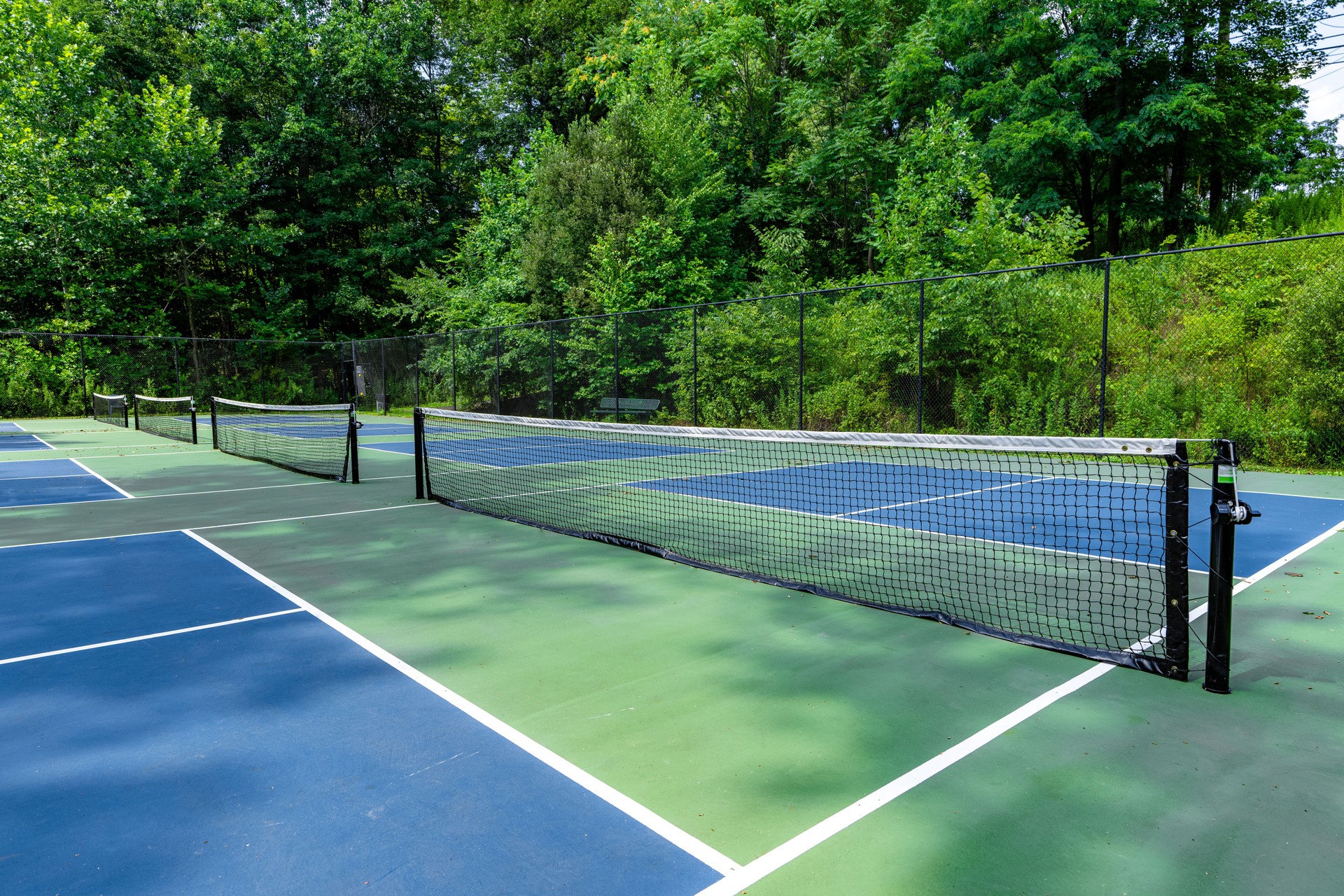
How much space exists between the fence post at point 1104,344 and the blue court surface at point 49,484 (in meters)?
13.2

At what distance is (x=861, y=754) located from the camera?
292cm

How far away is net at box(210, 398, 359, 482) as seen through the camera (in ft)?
35.3

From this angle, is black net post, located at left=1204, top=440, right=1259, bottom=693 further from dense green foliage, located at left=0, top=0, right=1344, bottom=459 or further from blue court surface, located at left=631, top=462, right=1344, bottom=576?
dense green foliage, located at left=0, top=0, right=1344, bottom=459

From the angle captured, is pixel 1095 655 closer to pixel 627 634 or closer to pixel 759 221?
pixel 627 634

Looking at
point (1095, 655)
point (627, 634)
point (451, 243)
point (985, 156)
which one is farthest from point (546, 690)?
point (451, 243)

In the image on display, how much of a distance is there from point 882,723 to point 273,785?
7.70 ft

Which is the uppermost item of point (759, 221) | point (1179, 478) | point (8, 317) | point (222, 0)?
point (222, 0)

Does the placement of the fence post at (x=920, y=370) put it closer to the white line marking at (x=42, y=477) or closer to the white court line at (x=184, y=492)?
the white court line at (x=184, y=492)

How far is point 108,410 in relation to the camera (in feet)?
79.0

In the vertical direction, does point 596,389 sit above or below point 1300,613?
above

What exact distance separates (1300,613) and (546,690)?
442 cm

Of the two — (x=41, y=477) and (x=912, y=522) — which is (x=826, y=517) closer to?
(x=912, y=522)

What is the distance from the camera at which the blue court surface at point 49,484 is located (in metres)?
9.14

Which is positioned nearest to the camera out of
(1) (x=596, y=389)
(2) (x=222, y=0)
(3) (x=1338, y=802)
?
(3) (x=1338, y=802)
